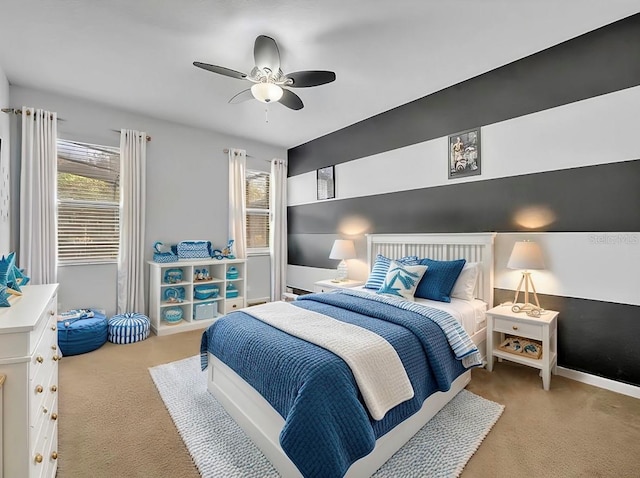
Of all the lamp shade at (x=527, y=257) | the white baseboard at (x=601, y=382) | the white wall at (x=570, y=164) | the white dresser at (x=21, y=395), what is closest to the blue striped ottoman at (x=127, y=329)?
the white dresser at (x=21, y=395)

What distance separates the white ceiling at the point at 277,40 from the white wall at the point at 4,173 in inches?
9.3

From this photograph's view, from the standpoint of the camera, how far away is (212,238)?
468cm

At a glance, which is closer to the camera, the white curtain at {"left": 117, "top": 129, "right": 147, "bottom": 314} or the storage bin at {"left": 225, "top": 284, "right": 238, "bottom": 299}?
the white curtain at {"left": 117, "top": 129, "right": 147, "bottom": 314}

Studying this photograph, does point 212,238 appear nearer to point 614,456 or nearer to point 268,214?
point 268,214

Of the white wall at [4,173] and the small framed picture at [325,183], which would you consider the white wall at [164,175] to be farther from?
the small framed picture at [325,183]

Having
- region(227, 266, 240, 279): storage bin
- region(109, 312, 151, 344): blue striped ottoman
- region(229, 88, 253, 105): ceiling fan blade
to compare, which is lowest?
region(109, 312, 151, 344): blue striped ottoman

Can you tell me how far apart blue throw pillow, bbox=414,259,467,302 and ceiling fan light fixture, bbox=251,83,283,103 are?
83.1 inches

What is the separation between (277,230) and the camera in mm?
5367

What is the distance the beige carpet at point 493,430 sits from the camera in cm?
163

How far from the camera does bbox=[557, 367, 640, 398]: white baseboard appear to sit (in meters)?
2.29

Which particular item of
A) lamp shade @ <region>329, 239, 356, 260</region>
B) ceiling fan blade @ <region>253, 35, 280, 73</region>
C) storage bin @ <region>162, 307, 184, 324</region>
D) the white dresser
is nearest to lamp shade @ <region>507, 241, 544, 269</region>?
lamp shade @ <region>329, 239, 356, 260</region>

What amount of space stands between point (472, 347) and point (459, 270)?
2.83 feet

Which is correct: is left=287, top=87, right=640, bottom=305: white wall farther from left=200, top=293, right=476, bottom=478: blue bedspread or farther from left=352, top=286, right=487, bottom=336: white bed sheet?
left=200, top=293, right=476, bottom=478: blue bedspread

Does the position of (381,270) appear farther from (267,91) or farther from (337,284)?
(267,91)
